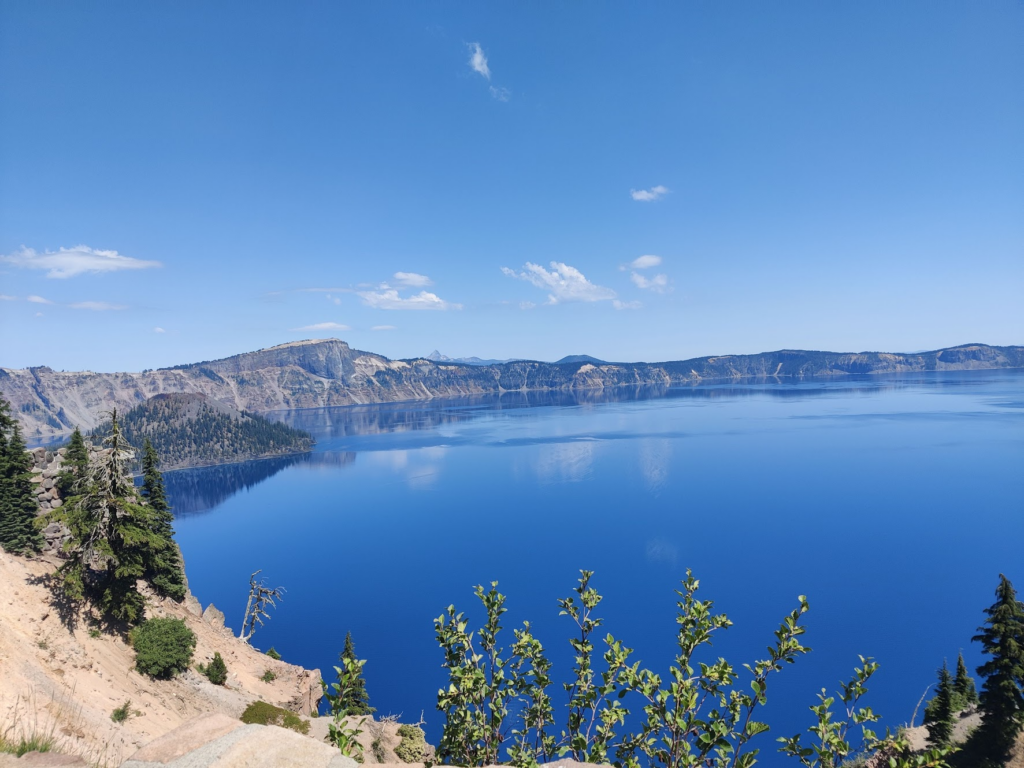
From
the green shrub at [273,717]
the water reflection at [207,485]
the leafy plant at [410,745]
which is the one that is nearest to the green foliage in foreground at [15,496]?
the green shrub at [273,717]

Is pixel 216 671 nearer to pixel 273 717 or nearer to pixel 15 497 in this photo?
pixel 273 717

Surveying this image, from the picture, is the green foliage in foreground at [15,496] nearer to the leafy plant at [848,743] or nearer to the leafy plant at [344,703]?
the leafy plant at [344,703]

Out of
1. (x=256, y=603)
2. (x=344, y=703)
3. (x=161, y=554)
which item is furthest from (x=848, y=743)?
(x=256, y=603)

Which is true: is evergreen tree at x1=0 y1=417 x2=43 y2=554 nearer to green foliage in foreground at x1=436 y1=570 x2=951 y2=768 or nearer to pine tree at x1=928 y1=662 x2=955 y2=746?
green foliage in foreground at x1=436 y1=570 x2=951 y2=768

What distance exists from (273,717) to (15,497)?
2533 cm

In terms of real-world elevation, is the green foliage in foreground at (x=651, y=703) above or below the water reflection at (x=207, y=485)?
above

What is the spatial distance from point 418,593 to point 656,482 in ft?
250

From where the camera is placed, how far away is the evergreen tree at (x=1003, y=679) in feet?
91.8

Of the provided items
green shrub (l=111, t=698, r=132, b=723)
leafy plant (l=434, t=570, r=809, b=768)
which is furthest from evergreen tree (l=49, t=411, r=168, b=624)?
leafy plant (l=434, t=570, r=809, b=768)

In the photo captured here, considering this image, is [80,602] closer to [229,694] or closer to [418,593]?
[229,694]

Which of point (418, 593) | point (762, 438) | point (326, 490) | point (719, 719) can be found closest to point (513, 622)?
point (418, 593)

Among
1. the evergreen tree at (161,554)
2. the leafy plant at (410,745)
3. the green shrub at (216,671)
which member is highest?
the evergreen tree at (161,554)

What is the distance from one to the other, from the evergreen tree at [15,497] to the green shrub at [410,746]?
2788 cm

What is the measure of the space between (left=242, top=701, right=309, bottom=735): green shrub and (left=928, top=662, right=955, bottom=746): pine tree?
4079 cm
